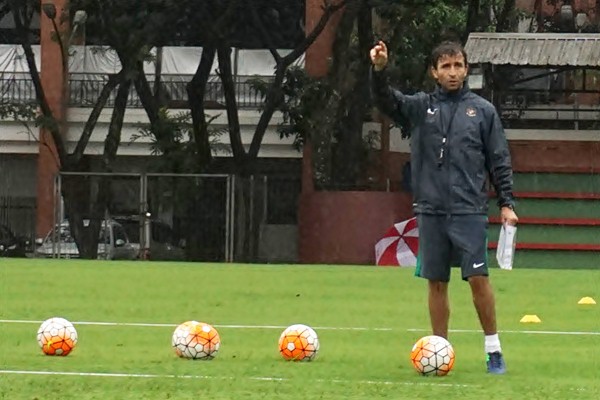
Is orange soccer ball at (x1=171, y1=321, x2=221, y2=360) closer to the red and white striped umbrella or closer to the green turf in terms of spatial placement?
the red and white striped umbrella

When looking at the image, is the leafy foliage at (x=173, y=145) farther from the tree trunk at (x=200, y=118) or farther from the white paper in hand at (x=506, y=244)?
the white paper in hand at (x=506, y=244)

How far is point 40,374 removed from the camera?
9.41 m

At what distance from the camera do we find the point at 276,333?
1319 cm

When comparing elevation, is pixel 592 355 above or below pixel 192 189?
below

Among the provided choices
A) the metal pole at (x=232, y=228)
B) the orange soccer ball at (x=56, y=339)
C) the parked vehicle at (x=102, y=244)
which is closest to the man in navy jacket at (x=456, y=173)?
the orange soccer ball at (x=56, y=339)

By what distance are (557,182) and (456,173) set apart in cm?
2260

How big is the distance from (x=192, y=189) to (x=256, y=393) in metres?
27.3

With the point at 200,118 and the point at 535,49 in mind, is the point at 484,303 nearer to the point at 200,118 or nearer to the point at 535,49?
the point at 535,49

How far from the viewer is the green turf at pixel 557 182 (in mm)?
32094

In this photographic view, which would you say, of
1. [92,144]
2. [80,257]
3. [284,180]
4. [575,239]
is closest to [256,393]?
[575,239]

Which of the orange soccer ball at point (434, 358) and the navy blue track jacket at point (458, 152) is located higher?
the navy blue track jacket at point (458, 152)

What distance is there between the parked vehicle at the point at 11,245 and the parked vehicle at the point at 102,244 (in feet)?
12.6

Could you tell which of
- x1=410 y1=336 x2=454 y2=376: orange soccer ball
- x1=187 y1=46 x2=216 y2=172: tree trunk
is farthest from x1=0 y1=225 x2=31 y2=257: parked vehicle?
x1=410 y1=336 x2=454 y2=376: orange soccer ball

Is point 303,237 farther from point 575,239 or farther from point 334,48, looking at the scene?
point 575,239
